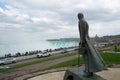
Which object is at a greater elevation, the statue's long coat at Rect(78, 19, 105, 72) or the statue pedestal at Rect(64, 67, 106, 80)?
the statue's long coat at Rect(78, 19, 105, 72)

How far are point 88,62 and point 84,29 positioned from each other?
5.00 ft

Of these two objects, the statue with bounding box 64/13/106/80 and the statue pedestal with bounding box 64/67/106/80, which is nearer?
the statue with bounding box 64/13/106/80

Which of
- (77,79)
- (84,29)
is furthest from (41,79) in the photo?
(84,29)

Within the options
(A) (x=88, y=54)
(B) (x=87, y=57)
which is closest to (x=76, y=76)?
(B) (x=87, y=57)

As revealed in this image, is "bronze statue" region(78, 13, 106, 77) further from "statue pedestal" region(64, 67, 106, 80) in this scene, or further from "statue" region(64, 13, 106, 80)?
"statue pedestal" region(64, 67, 106, 80)

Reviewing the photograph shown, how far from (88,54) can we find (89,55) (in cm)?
8

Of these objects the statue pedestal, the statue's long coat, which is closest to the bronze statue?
the statue's long coat

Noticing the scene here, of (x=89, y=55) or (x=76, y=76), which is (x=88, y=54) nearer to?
(x=89, y=55)

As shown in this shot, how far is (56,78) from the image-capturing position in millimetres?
16375

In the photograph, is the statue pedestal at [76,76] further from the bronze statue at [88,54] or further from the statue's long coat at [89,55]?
the statue's long coat at [89,55]

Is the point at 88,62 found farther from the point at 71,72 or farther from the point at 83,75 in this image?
the point at 71,72

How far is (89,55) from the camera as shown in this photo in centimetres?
1033

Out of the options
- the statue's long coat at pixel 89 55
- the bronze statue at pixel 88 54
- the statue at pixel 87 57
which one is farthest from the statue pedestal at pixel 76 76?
the statue's long coat at pixel 89 55

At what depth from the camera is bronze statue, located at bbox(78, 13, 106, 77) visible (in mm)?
9961
